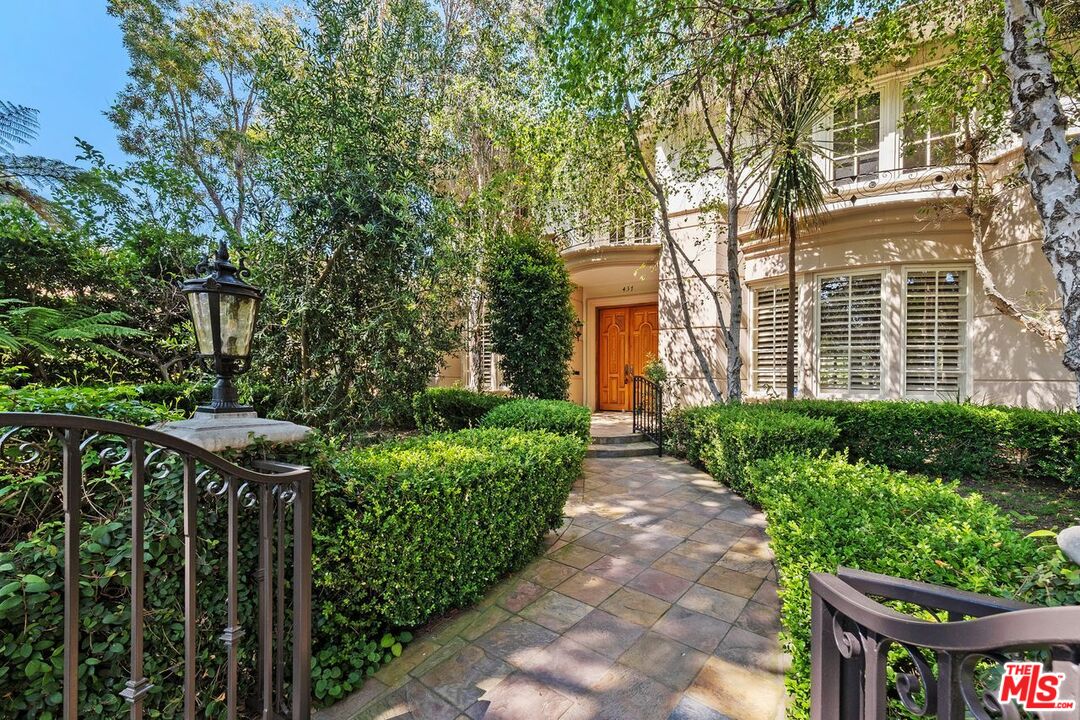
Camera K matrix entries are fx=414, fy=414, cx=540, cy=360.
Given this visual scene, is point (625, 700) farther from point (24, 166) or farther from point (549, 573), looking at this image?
point (24, 166)

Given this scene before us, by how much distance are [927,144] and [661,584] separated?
793 cm

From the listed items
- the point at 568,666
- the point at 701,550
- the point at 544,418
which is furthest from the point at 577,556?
the point at 544,418

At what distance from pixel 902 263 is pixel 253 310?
8363 millimetres

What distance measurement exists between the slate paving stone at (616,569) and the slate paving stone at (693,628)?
1.41 feet

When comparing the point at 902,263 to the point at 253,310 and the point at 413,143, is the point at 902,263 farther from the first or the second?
the point at 253,310

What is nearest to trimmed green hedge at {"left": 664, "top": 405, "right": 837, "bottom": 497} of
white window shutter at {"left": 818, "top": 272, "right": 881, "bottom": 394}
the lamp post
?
Answer: white window shutter at {"left": 818, "top": 272, "right": 881, "bottom": 394}

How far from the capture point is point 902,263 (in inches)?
252

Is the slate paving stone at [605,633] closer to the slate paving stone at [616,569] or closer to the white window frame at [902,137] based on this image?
the slate paving stone at [616,569]

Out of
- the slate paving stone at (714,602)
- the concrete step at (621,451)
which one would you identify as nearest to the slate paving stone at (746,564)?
the slate paving stone at (714,602)

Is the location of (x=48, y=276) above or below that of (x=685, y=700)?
above

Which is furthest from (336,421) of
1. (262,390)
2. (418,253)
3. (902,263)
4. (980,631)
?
(902,263)

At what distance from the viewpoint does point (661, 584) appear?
2.80 meters

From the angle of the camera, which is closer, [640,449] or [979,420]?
[979,420]

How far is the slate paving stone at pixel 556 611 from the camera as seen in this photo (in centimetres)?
240
